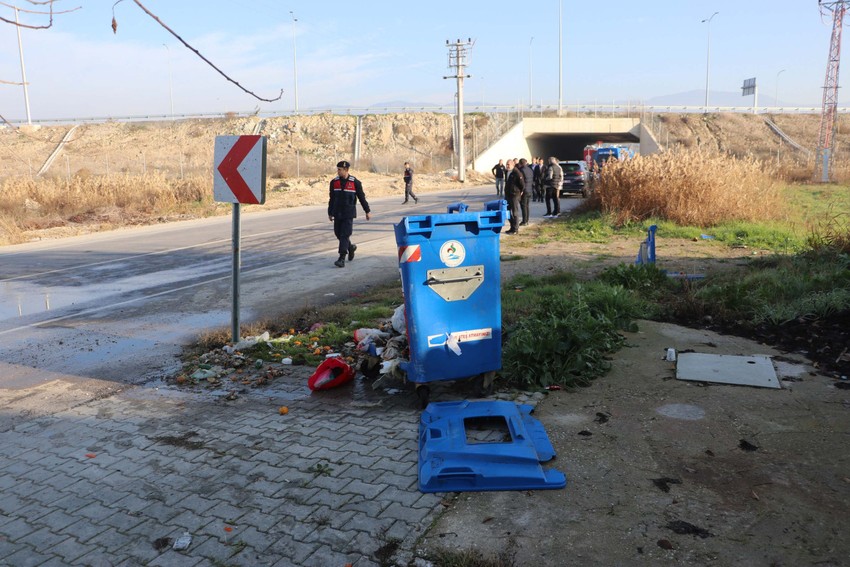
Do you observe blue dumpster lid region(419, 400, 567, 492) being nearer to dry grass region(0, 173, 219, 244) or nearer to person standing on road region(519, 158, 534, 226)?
person standing on road region(519, 158, 534, 226)

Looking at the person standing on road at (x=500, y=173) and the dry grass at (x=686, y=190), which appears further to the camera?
the person standing on road at (x=500, y=173)

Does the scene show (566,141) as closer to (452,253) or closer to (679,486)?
(452,253)

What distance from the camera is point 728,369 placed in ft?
19.2

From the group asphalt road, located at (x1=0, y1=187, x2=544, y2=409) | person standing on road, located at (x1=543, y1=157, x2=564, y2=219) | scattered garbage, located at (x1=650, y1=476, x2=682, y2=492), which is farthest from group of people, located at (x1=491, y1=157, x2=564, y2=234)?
scattered garbage, located at (x1=650, y1=476, x2=682, y2=492)

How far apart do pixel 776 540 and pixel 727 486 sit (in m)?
0.57

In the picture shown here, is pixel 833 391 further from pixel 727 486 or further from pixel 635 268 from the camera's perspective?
pixel 635 268

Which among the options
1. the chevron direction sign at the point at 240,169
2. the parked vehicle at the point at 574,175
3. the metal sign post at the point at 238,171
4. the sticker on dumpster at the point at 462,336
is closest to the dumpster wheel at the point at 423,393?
the sticker on dumpster at the point at 462,336

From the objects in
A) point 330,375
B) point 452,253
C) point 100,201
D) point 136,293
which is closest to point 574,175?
point 100,201

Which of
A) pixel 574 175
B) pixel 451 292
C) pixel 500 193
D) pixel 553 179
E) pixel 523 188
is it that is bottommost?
pixel 451 292

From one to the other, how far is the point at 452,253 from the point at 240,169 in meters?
2.96

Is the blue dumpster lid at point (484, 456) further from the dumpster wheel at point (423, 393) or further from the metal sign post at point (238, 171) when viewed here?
the metal sign post at point (238, 171)

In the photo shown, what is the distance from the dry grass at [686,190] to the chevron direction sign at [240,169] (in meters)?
11.7

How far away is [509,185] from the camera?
17547 millimetres

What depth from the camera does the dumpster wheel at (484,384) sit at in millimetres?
5480
